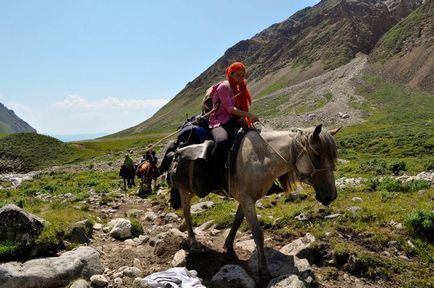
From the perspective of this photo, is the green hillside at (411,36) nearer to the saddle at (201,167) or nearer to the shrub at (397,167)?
the shrub at (397,167)

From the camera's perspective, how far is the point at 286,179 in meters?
8.30

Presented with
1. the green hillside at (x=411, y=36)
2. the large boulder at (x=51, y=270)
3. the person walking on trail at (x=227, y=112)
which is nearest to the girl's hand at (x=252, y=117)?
the person walking on trail at (x=227, y=112)

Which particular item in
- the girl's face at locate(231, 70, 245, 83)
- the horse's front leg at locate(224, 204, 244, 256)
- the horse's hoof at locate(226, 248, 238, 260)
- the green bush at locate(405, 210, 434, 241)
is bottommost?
the green bush at locate(405, 210, 434, 241)

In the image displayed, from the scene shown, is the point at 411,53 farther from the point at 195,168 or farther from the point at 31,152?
the point at 195,168

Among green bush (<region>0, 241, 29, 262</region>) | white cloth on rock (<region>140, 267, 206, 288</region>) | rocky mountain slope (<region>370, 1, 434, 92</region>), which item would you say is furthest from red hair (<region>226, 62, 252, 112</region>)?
rocky mountain slope (<region>370, 1, 434, 92</region>)

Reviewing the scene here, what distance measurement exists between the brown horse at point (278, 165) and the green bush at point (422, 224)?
9.79 ft

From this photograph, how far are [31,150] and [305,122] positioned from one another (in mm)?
53289

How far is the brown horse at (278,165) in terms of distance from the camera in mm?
7238

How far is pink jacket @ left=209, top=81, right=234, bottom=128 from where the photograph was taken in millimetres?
8188

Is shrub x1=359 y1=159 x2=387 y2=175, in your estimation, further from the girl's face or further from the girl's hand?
the girl's face

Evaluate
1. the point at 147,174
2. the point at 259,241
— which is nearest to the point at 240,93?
the point at 259,241

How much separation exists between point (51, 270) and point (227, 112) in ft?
15.0

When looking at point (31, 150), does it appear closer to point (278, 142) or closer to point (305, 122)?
point (305, 122)

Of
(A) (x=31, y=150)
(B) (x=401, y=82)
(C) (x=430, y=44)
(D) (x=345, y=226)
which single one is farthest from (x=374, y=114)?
(D) (x=345, y=226)
